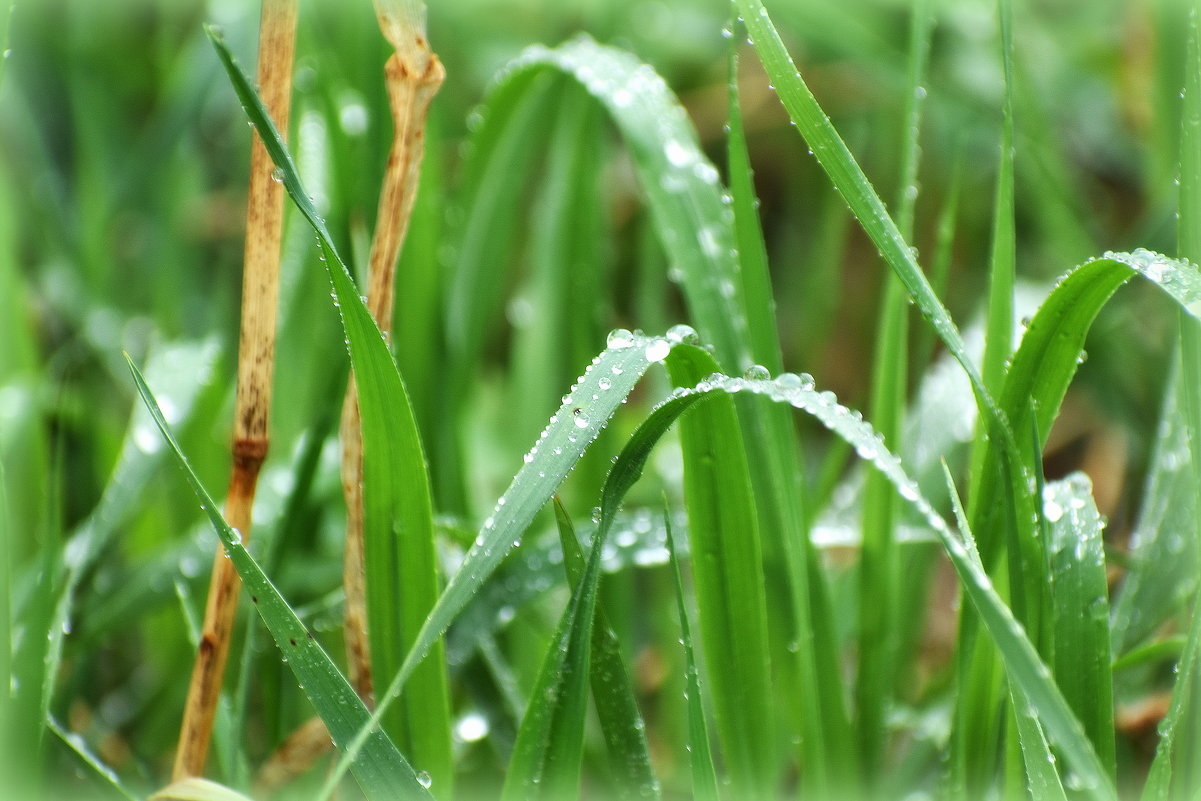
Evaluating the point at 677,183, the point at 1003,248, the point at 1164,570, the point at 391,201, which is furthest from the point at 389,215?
the point at 1164,570

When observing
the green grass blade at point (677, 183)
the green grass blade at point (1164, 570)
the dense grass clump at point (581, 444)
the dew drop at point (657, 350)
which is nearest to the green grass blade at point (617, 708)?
the dense grass clump at point (581, 444)

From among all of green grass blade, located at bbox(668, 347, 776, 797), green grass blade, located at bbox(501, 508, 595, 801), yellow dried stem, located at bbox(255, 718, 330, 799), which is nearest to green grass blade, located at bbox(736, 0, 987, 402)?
green grass blade, located at bbox(668, 347, 776, 797)

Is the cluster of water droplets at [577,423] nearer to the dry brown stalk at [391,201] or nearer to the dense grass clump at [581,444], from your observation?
the dense grass clump at [581,444]

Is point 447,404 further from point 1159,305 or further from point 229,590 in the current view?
point 1159,305

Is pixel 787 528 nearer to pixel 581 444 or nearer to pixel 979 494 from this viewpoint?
pixel 979 494

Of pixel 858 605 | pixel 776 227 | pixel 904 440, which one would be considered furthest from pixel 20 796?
pixel 776 227

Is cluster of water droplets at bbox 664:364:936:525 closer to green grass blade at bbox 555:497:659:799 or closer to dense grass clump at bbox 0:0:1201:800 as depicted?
dense grass clump at bbox 0:0:1201:800

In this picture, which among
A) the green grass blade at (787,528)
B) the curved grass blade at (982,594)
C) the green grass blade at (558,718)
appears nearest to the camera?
the curved grass blade at (982,594)
